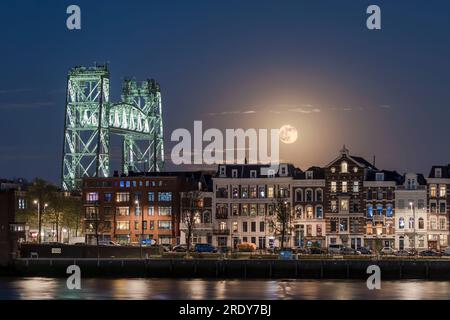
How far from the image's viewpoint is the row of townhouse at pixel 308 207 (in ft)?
358

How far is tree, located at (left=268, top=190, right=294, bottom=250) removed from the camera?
10481 cm

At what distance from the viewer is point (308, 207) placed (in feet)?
366

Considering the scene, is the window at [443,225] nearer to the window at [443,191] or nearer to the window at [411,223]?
the window at [443,191]

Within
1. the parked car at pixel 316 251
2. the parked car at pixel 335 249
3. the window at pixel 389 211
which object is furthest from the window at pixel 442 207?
the parked car at pixel 316 251

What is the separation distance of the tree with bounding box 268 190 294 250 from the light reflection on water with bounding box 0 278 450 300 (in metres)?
26.1

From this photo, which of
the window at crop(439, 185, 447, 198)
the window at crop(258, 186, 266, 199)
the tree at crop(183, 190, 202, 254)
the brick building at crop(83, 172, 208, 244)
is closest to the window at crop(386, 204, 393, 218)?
the window at crop(439, 185, 447, 198)

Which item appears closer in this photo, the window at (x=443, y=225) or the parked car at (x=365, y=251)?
the parked car at (x=365, y=251)

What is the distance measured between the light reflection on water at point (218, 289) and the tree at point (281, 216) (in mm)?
26091

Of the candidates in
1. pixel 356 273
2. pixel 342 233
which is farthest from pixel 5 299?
pixel 342 233

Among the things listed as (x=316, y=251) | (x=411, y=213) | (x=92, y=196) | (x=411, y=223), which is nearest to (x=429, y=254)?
(x=316, y=251)

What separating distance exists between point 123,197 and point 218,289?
54592 mm

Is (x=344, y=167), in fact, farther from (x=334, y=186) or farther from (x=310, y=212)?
(x=310, y=212)
